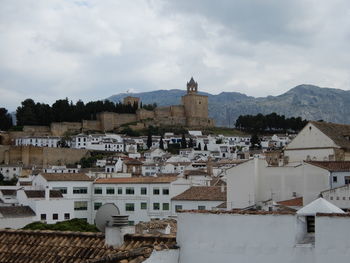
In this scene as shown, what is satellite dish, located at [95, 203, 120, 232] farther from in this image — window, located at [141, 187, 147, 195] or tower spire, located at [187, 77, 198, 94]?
tower spire, located at [187, 77, 198, 94]

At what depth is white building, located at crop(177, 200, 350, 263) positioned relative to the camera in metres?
7.00

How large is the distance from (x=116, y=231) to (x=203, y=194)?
3225 cm

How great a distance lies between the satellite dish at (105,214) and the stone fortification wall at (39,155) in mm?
86736

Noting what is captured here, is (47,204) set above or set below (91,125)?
below

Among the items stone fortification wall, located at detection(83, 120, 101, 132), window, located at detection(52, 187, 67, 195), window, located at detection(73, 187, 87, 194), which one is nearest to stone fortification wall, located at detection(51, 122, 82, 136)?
stone fortification wall, located at detection(83, 120, 101, 132)

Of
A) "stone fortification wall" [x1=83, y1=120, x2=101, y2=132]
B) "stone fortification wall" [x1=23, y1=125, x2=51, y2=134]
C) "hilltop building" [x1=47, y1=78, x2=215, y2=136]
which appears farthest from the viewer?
"stone fortification wall" [x1=83, y1=120, x2=101, y2=132]

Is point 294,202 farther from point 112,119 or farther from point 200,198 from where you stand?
point 112,119

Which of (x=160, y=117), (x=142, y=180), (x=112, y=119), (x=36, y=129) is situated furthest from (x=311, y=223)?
(x=160, y=117)

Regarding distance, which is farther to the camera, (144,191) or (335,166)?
(144,191)

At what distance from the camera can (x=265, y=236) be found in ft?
24.5

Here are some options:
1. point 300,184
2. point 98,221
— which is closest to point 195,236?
point 98,221

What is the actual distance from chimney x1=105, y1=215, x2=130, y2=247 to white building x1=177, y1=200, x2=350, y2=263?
1.02 meters

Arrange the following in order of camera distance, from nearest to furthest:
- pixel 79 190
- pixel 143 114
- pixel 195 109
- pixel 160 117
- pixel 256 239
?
1. pixel 256 239
2. pixel 79 190
3. pixel 143 114
4. pixel 160 117
5. pixel 195 109

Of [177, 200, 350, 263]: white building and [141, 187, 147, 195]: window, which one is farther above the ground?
[177, 200, 350, 263]: white building
